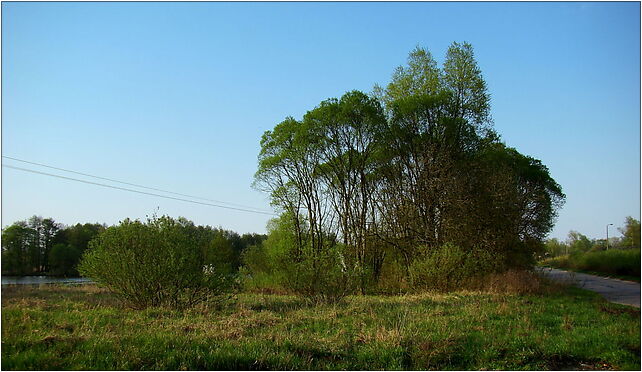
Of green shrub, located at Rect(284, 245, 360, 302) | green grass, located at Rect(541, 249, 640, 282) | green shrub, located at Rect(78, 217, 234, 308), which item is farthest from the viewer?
green grass, located at Rect(541, 249, 640, 282)

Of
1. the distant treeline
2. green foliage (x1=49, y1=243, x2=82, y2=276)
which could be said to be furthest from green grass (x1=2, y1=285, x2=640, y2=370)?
green foliage (x1=49, y1=243, x2=82, y2=276)

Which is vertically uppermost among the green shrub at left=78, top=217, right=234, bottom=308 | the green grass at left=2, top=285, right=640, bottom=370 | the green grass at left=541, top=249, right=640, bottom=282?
the green shrub at left=78, top=217, right=234, bottom=308

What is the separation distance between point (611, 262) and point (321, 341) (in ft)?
140

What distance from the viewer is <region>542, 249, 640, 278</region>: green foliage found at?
37.3 m

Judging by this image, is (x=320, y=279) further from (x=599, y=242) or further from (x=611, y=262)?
(x=599, y=242)

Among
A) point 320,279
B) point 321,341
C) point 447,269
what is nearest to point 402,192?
point 447,269

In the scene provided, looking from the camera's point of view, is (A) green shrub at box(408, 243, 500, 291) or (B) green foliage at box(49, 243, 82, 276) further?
(B) green foliage at box(49, 243, 82, 276)

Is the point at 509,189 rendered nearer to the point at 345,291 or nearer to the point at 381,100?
the point at 381,100

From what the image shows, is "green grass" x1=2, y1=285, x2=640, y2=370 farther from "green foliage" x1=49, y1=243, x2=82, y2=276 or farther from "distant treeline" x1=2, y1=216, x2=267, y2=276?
"green foliage" x1=49, y1=243, x2=82, y2=276

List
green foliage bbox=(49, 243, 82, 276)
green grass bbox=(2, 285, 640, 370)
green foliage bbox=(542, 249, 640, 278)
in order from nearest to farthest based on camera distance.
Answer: green grass bbox=(2, 285, 640, 370)
green foliage bbox=(542, 249, 640, 278)
green foliage bbox=(49, 243, 82, 276)

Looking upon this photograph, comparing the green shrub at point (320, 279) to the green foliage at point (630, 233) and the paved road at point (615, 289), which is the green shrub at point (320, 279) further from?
the green foliage at point (630, 233)

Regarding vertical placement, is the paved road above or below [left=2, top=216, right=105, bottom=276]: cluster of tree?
below

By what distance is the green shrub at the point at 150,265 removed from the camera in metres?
13.7

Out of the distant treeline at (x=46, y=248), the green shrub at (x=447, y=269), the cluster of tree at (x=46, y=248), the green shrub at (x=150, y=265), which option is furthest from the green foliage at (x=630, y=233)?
the cluster of tree at (x=46, y=248)
